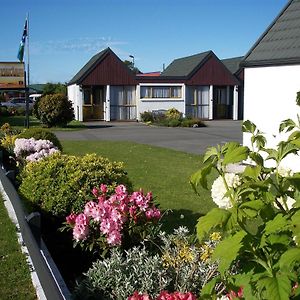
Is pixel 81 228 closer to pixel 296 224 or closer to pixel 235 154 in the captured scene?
pixel 235 154

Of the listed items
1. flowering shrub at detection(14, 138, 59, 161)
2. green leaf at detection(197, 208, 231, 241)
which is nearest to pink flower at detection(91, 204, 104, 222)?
green leaf at detection(197, 208, 231, 241)

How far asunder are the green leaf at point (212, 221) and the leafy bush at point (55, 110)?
30.4m

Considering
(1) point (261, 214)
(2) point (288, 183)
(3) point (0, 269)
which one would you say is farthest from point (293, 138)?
(3) point (0, 269)

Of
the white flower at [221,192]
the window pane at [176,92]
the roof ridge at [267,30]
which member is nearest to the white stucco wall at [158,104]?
the window pane at [176,92]

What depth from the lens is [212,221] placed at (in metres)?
1.81

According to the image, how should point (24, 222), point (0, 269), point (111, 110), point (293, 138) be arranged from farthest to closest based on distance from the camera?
1. point (111, 110)
2. point (0, 269)
3. point (24, 222)
4. point (293, 138)

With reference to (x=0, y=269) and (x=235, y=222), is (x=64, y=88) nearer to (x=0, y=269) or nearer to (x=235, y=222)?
(x=0, y=269)

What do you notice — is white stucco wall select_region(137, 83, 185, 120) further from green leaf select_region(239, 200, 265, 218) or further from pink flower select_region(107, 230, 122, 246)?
green leaf select_region(239, 200, 265, 218)

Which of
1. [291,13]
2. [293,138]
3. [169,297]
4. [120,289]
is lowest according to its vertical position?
[120,289]

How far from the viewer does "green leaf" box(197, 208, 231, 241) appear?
1.79 m

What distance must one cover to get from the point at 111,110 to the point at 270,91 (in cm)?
2776

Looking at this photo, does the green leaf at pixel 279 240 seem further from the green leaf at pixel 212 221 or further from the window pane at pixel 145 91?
the window pane at pixel 145 91

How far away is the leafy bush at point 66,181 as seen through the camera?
6188 mm

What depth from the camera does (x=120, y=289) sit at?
155 inches
